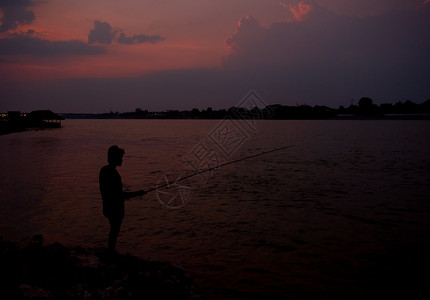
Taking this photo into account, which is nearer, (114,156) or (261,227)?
(114,156)

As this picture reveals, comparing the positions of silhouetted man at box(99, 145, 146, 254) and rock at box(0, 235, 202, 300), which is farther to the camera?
silhouetted man at box(99, 145, 146, 254)

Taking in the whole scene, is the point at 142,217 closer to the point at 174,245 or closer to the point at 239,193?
the point at 174,245

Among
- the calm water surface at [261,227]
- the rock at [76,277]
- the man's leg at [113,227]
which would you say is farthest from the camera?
the calm water surface at [261,227]

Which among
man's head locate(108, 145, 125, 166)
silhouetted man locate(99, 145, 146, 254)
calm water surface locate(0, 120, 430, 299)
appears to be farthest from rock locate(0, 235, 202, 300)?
man's head locate(108, 145, 125, 166)

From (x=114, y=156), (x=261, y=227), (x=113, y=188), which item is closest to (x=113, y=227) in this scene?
(x=113, y=188)

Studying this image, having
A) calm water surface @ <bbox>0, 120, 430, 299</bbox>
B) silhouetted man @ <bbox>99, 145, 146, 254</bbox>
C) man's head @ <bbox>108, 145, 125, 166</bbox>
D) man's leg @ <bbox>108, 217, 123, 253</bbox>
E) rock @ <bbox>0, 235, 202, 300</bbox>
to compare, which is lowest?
calm water surface @ <bbox>0, 120, 430, 299</bbox>

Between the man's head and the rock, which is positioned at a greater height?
the man's head

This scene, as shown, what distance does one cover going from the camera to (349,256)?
27.8ft

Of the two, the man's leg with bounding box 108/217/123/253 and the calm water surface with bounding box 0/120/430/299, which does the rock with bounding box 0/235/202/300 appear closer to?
the man's leg with bounding box 108/217/123/253

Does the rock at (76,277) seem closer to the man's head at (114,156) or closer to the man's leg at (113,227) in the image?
the man's leg at (113,227)

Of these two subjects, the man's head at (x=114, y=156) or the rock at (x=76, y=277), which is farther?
the man's head at (x=114, y=156)

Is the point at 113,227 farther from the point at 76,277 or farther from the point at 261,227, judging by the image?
the point at 261,227

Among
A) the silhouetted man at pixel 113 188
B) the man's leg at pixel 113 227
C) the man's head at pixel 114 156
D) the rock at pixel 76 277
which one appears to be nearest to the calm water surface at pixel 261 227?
the rock at pixel 76 277

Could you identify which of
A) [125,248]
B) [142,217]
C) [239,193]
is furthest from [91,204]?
[239,193]
